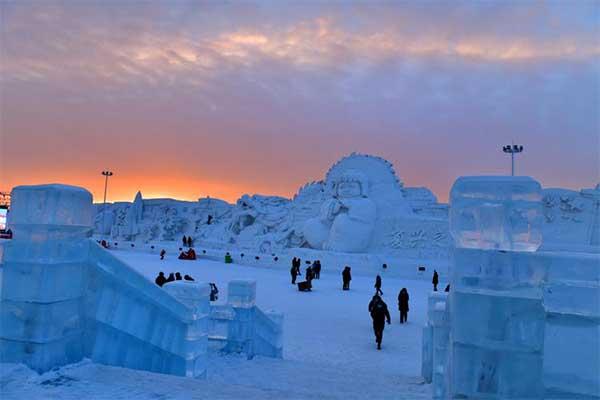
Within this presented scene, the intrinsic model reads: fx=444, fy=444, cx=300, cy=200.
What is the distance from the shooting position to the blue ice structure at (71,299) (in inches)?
133

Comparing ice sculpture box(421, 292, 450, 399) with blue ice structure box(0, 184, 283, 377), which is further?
ice sculpture box(421, 292, 450, 399)

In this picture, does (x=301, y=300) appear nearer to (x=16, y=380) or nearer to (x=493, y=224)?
(x=16, y=380)

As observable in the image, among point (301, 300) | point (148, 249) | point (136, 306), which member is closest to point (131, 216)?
point (148, 249)

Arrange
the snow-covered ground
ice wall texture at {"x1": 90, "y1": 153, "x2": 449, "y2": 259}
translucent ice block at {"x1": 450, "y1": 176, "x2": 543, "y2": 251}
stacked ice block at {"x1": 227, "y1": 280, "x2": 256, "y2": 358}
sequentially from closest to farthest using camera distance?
translucent ice block at {"x1": 450, "y1": 176, "x2": 543, "y2": 251}, the snow-covered ground, stacked ice block at {"x1": 227, "y1": 280, "x2": 256, "y2": 358}, ice wall texture at {"x1": 90, "y1": 153, "x2": 449, "y2": 259}

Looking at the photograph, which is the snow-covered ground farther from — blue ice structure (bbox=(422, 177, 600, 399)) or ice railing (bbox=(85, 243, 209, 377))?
blue ice structure (bbox=(422, 177, 600, 399))

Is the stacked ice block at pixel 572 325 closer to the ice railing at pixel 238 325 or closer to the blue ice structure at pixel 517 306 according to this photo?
the blue ice structure at pixel 517 306

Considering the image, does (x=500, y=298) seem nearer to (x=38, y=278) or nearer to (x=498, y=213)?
(x=498, y=213)

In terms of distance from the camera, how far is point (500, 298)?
2.38 m

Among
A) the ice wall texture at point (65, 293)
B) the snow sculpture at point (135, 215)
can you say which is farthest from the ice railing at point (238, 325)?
the snow sculpture at point (135, 215)

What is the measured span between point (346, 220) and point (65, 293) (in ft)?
53.9

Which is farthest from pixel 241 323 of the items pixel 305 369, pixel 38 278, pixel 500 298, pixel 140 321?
pixel 500 298

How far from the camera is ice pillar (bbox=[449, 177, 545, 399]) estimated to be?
2.34m

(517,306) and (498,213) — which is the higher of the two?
(498,213)

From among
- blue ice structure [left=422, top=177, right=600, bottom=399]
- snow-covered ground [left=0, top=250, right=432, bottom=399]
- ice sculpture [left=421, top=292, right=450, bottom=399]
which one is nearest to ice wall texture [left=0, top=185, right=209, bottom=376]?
snow-covered ground [left=0, top=250, right=432, bottom=399]
